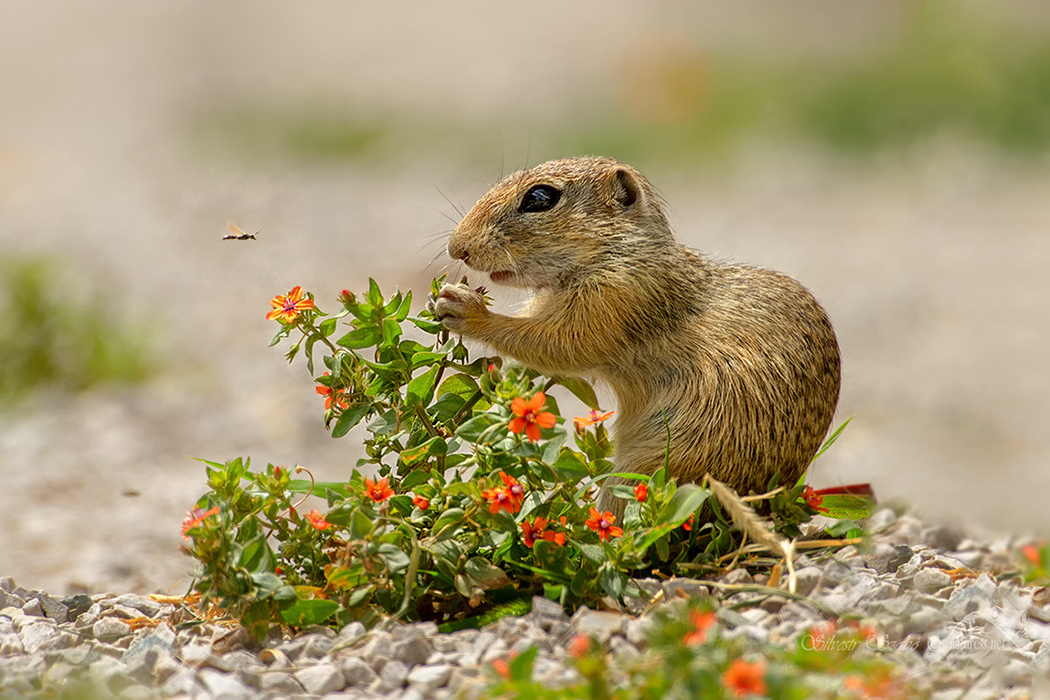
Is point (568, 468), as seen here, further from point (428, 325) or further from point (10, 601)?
point (10, 601)

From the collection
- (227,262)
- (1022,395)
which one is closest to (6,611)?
(1022,395)

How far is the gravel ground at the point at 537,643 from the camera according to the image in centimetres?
248

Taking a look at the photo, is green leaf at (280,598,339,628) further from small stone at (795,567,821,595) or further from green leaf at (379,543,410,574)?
small stone at (795,567,821,595)

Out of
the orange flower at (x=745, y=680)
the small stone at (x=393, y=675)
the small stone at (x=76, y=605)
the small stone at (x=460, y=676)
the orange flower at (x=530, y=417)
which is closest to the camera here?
the orange flower at (x=745, y=680)

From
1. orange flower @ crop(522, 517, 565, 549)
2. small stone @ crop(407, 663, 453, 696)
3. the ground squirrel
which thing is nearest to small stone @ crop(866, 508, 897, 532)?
the ground squirrel

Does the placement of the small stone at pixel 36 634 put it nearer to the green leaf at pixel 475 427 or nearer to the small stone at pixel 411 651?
the small stone at pixel 411 651

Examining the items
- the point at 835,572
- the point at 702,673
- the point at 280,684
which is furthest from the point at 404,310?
the point at 702,673

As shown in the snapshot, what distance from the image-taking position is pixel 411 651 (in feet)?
8.54

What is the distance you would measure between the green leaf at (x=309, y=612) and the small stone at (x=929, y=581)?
59.5 inches

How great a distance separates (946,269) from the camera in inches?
362

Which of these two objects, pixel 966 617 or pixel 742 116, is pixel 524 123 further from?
pixel 966 617

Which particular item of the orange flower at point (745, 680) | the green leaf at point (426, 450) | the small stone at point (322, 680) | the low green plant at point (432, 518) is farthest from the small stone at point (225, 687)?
the orange flower at point (745, 680)

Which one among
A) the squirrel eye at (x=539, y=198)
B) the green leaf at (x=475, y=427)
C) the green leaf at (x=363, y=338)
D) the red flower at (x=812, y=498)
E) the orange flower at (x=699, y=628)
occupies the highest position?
the squirrel eye at (x=539, y=198)

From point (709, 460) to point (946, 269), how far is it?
6.64 m
